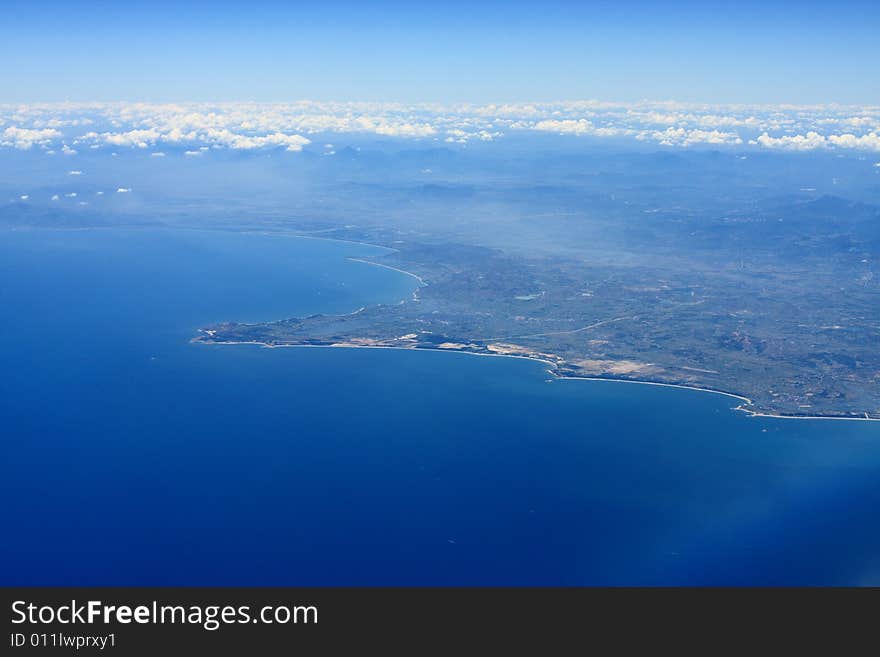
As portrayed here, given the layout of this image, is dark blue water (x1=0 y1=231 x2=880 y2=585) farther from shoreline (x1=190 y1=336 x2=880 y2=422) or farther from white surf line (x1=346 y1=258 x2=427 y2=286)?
white surf line (x1=346 y1=258 x2=427 y2=286)

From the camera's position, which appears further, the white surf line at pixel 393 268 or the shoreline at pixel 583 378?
the white surf line at pixel 393 268

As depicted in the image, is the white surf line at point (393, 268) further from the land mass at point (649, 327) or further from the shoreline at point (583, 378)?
the shoreline at point (583, 378)

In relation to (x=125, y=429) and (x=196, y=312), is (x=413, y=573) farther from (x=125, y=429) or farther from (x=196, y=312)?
(x=196, y=312)

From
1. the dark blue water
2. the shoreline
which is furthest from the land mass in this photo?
the dark blue water

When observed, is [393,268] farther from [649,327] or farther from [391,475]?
[391,475]

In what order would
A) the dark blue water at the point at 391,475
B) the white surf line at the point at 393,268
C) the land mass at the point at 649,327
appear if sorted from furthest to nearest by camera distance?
the white surf line at the point at 393,268 < the land mass at the point at 649,327 < the dark blue water at the point at 391,475

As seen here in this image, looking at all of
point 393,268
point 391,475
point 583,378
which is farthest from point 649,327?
point 391,475

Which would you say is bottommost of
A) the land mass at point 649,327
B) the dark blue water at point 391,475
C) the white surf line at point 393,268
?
the dark blue water at point 391,475

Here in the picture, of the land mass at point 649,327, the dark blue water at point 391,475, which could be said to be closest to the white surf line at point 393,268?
the land mass at point 649,327

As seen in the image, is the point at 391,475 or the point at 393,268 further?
the point at 393,268
